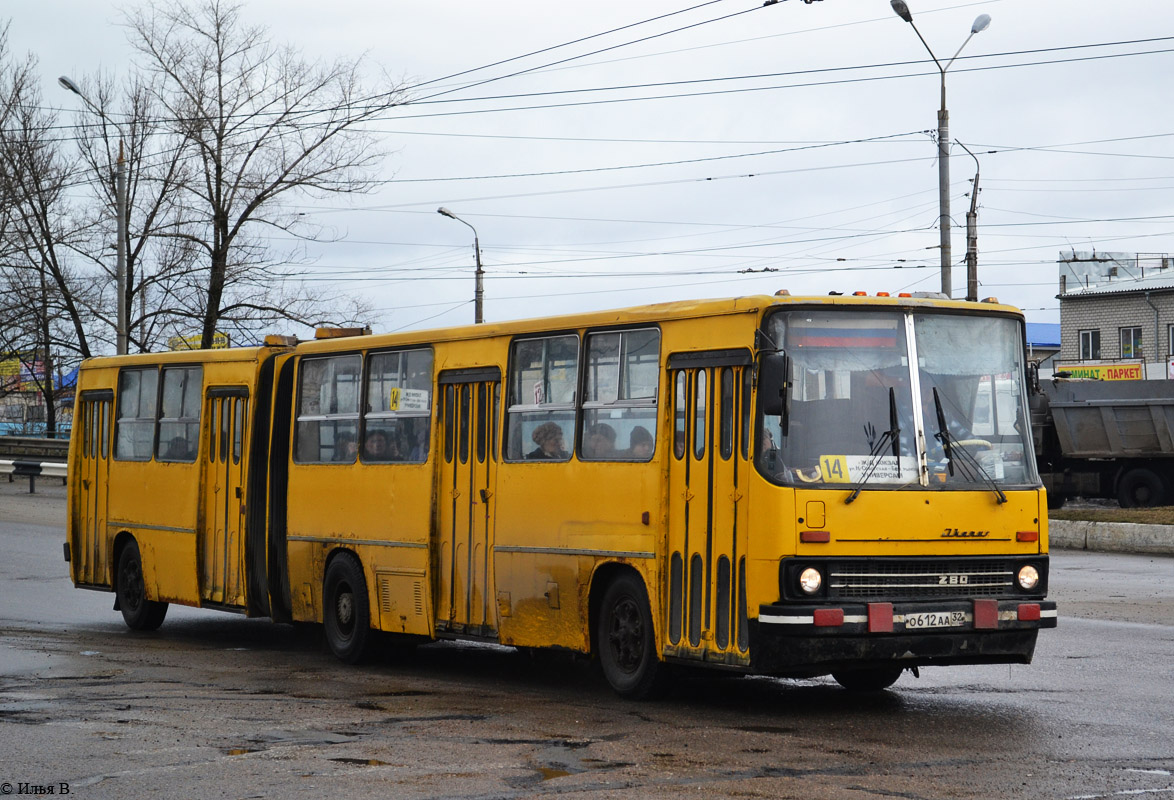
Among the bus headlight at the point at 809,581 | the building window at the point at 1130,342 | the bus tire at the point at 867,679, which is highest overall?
the building window at the point at 1130,342

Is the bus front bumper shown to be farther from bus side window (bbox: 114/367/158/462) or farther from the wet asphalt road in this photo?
bus side window (bbox: 114/367/158/462)

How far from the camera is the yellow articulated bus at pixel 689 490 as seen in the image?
8.98 meters

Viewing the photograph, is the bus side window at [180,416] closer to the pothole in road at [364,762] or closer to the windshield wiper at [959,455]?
the pothole in road at [364,762]

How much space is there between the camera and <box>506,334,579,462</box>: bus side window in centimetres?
1065

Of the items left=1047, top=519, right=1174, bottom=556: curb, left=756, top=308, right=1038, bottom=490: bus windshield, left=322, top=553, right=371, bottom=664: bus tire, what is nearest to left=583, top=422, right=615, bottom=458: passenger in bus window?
left=756, top=308, right=1038, bottom=490: bus windshield

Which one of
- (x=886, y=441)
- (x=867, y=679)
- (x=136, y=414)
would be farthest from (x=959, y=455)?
(x=136, y=414)

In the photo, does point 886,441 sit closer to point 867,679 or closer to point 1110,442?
point 867,679

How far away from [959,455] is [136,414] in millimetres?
9308

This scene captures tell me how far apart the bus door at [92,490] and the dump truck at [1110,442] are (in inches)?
751

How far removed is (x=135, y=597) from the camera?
15430mm

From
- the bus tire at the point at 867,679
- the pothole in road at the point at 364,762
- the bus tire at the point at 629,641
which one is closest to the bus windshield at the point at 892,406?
the bus tire at the point at 629,641

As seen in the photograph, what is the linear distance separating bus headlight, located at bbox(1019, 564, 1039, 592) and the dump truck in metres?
21.1

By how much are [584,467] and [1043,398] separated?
2948mm

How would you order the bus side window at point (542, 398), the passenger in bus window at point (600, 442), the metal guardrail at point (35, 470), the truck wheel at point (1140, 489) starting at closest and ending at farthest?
the passenger in bus window at point (600, 442) → the bus side window at point (542, 398) → the truck wheel at point (1140, 489) → the metal guardrail at point (35, 470)
